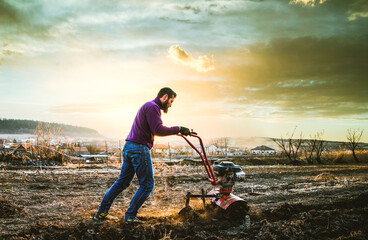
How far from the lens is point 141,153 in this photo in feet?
12.8

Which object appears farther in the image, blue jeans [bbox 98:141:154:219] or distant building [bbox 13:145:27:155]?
distant building [bbox 13:145:27:155]

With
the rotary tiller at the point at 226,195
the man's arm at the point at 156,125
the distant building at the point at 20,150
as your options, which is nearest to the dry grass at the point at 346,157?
the rotary tiller at the point at 226,195

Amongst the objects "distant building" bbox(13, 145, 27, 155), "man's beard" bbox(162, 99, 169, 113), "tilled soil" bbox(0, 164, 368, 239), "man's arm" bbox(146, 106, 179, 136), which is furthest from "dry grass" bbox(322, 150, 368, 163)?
"distant building" bbox(13, 145, 27, 155)

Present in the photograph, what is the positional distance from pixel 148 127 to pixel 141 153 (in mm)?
434

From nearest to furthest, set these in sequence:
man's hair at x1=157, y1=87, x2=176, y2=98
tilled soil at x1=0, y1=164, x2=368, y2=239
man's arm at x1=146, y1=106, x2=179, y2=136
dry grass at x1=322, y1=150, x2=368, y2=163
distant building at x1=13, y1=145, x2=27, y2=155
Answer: tilled soil at x1=0, y1=164, x2=368, y2=239
man's arm at x1=146, y1=106, x2=179, y2=136
man's hair at x1=157, y1=87, x2=176, y2=98
distant building at x1=13, y1=145, x2=27, y2=155
dry grass at x1=322, y1=150, x2=368, y2=163

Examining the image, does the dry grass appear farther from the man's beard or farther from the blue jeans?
the blue jeans

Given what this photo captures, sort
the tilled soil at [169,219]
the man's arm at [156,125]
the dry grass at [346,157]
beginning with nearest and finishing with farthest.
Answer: the tilled soil at [169,219], the man's arm at [156,125], the dry grass at [346,157]

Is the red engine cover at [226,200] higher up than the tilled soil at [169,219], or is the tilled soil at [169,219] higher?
the red engine cover at [226,200]

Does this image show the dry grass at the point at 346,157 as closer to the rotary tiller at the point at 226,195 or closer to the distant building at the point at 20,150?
the rotary tiller at the point at 226,195

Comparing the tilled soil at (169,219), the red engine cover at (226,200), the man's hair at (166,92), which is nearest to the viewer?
the tilled soil at (169,219)

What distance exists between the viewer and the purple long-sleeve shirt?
3.88m

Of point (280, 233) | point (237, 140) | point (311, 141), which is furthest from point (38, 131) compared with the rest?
point (237, 140)

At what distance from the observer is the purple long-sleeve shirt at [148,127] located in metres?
3.88

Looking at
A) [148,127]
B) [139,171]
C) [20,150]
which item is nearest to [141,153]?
[139,171]
